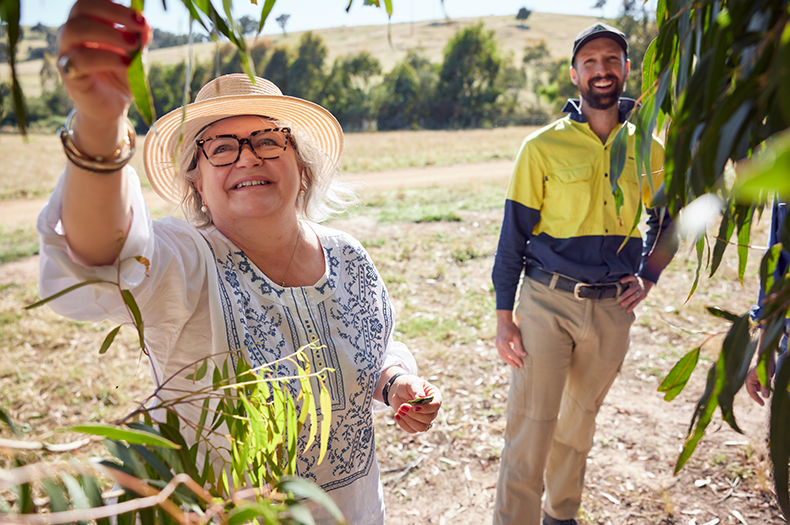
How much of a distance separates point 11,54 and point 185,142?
1.26m

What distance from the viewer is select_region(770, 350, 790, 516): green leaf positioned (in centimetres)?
80

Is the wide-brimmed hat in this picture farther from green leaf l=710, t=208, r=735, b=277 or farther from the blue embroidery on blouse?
green leaf l=710, t=208, r=735, b=277

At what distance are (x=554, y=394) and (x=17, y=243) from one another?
7933 mm

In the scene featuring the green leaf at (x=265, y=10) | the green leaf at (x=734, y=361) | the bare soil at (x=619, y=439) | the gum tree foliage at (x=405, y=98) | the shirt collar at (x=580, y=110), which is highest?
the gum tree foliage at (x=405, y=98)

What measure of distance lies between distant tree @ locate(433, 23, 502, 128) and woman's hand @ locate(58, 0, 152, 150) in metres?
35.3

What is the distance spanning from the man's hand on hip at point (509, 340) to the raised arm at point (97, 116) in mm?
2114

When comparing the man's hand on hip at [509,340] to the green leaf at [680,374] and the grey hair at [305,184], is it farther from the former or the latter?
the green leaf at [680,374]

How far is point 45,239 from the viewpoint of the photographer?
87 centimetres

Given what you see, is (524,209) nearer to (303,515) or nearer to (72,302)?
(72,302)

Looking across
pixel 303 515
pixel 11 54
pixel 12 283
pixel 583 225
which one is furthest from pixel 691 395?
pixel 12 283

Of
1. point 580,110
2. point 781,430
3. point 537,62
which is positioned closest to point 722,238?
point 781,430

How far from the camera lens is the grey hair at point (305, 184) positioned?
183 cm

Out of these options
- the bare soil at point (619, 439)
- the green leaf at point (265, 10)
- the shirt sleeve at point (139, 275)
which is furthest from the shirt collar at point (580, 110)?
the green leaf at point (265, 10)

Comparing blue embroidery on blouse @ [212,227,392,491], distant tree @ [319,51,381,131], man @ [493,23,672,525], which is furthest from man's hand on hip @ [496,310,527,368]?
distant tree @ [319,51,381,131]
